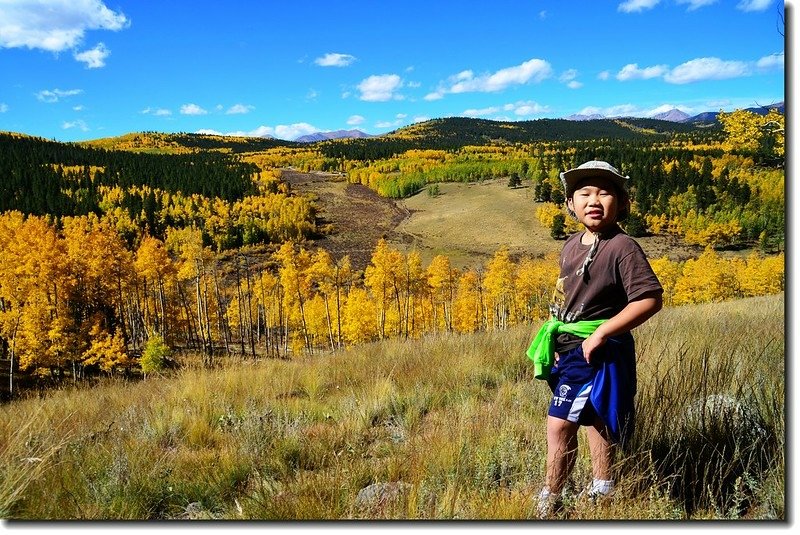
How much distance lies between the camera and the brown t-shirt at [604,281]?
1991 millimetres

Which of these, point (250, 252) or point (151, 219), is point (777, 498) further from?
point (151, 219)

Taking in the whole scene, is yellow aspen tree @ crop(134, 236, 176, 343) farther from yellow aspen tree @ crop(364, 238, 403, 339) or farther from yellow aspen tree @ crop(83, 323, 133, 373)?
yellow aspen tree @ crop(364, 238, 403, 339)

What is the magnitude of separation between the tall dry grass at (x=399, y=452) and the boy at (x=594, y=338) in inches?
6.0

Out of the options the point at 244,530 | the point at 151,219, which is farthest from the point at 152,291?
the point at 151,219

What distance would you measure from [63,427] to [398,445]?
306cm

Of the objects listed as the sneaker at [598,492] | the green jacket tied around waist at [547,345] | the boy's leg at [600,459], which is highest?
the green jacket tied around waist at [547,345]

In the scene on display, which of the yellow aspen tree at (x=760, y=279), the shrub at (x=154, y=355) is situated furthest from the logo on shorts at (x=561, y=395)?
the yellow aspen tree at (x=760, y=279)

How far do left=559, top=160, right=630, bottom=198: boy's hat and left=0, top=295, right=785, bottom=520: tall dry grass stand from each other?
1.26 m

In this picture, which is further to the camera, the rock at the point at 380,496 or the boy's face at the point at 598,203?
the rock at the point at 380,496

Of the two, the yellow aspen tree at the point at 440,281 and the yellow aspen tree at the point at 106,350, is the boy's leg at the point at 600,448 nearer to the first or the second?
the yellow aspen tree at the point at 106,350

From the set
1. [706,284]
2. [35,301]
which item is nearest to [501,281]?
[706,284]

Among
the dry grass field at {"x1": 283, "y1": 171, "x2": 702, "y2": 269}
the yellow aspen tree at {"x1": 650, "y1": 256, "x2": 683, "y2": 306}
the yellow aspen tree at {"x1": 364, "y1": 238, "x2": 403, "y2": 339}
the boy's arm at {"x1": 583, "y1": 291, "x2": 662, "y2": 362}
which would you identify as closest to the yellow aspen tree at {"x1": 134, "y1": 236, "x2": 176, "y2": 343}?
the yellow aspen tree at {"x1": 364, "y1": 238, "x2": 403, "y2": 339}

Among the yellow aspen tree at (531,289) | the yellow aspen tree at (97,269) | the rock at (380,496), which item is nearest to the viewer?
the rock at (380,496)

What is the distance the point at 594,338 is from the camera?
2.02 metres
